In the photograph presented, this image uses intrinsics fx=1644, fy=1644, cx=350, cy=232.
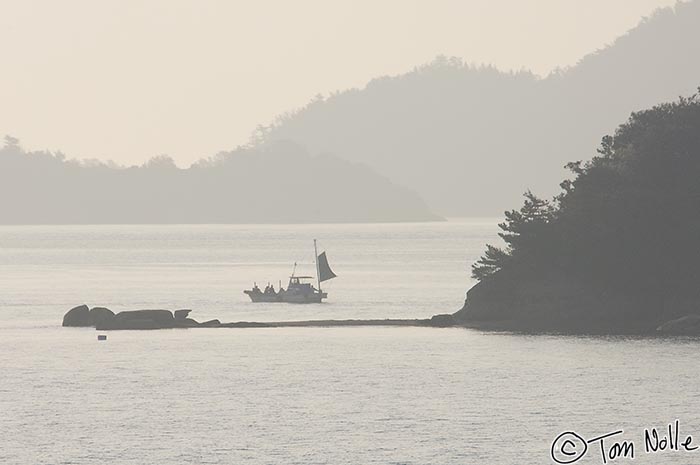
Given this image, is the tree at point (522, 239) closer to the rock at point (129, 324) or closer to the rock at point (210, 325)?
the rock at point (210, 325)

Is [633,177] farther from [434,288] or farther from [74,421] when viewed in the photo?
[434,288]

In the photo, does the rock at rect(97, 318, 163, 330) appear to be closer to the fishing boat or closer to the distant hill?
the distant hill

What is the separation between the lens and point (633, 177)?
101 m

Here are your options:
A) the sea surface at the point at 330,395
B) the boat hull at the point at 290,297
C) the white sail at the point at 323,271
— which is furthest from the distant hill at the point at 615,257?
the white sail at the point at 323,271

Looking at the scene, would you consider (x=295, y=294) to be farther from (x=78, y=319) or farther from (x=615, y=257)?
(x=615, y=257)

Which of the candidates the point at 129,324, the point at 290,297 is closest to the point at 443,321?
the point at 129,324

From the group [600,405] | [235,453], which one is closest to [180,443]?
[235,453]

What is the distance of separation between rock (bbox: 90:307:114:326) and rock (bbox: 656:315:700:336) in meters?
34.4

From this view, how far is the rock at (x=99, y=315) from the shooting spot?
10371 centimetres

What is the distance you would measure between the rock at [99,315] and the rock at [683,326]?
34.4 meters

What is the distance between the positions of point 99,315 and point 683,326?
3718cm

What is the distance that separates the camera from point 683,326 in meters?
92.1

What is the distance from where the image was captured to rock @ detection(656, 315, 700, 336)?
91.5m

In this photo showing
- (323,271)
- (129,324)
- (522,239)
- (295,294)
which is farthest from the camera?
(323,271)
